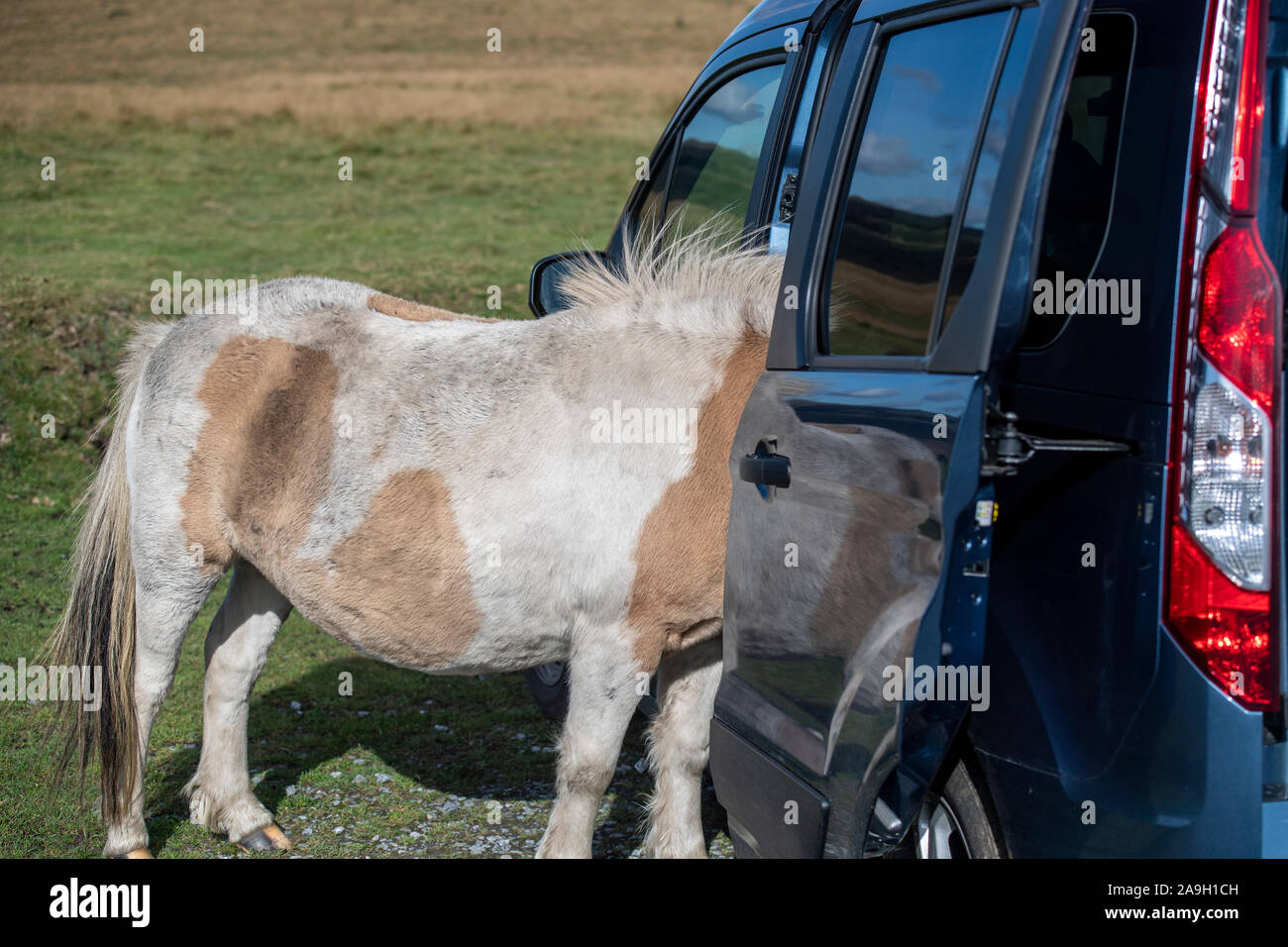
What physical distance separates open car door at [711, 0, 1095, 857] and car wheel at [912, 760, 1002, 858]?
137 millimetres

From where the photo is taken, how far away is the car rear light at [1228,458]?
6.38ft

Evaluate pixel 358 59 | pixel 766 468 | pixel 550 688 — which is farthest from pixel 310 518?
pixel 358 59

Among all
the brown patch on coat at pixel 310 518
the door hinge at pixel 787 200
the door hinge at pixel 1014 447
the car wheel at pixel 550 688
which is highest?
the door hinge at pixel 787 200

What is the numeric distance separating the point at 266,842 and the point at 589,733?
1.40 meters

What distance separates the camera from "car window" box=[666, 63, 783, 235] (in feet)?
Answer: 12.7

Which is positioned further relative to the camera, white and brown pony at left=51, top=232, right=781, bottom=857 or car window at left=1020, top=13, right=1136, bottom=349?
white and brown pony at left=51, top=232, right=781, bottom=857

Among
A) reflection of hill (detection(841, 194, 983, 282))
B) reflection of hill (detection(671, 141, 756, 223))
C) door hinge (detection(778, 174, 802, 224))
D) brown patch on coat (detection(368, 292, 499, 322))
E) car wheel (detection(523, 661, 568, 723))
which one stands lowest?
car wheel (detection(523, 661, 568, 723))

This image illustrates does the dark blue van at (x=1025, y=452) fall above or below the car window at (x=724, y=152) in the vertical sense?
below

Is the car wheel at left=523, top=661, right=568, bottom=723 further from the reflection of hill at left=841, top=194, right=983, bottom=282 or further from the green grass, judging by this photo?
the reflection of hill at left=841, top=194, right=983, bottom=282

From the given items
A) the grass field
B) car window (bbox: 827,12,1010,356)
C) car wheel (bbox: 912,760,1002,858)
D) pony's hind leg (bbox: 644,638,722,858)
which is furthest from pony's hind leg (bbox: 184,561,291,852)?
car window (bbox: 827,12,1010,356)

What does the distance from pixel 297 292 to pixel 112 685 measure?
1382 millimetres

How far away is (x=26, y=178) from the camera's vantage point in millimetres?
19328

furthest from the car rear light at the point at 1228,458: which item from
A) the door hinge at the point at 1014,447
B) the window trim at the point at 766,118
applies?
the window trim at the point at 766,118

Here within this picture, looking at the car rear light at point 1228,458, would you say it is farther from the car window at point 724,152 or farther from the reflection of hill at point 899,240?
the car window at point 724,152
